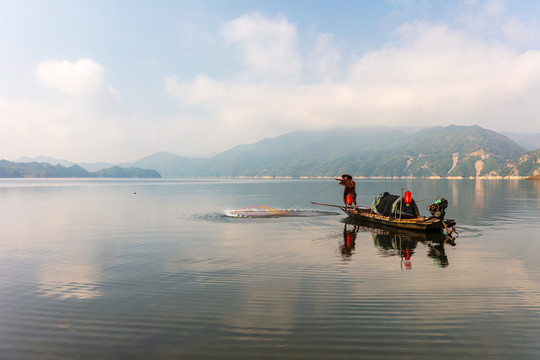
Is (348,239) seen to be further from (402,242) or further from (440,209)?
(440,209)

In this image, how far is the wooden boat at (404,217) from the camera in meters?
33.2

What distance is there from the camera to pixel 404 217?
39531mm

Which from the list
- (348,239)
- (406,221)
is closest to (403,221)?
(406,221)

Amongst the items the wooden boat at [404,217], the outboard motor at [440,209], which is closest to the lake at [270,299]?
the wooden boat at [404,217]

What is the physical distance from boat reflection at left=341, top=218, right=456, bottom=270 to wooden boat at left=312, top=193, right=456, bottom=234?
2.75 feet

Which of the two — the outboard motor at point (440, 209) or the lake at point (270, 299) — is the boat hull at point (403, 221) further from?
the lake at point (270, 299)

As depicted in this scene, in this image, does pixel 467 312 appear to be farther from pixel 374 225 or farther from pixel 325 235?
pixel 374 225

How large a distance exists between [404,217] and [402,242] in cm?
967

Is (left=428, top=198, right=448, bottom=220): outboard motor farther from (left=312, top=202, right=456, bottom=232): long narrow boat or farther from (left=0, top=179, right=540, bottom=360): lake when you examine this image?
(left=0, top=179, right=540, bottom=360): lake

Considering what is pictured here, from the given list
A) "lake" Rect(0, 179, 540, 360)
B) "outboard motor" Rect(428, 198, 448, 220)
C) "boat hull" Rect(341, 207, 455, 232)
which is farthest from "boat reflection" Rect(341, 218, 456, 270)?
"outboard motor" Rect(428, 198, 448, 220)

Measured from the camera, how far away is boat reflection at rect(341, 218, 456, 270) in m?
24.3

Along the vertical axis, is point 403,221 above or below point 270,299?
above

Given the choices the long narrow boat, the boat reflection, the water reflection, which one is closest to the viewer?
the boat reflection

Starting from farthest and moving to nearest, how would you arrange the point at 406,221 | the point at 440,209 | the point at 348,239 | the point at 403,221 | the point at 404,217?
the point at 404,217, the point at 403,221, the point at 406,221, the point at 440,209, the point at 348,239
